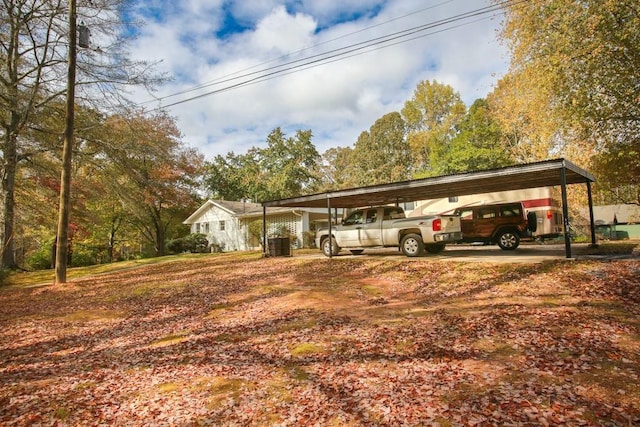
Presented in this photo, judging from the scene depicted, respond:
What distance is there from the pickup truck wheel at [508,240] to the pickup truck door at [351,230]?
5.82 m

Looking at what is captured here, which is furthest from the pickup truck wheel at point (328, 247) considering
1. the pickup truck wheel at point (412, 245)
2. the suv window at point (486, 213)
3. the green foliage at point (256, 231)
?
the green foliage at point (256, 231)

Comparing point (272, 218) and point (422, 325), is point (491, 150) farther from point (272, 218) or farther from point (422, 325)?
point (422, 325)

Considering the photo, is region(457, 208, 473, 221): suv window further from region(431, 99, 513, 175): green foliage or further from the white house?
region(431, 99, 513, 175): green foliage

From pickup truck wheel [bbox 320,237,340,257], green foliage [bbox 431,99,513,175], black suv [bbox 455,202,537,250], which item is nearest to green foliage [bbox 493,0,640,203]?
black suv [bbox 455,202,537,250]

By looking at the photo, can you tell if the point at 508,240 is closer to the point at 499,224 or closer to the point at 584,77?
the point at 499,224

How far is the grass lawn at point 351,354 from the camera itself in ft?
12.1

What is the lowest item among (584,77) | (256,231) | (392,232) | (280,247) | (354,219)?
(280,247)

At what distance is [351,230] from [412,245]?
2.63 metres

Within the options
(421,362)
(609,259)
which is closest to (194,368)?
(421,362)

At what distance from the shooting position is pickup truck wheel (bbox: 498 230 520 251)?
1464cm

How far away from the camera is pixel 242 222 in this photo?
98.4ft

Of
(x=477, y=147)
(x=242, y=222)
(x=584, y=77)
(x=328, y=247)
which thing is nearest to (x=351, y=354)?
(x=328, y=247)

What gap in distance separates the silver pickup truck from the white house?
10.4 m

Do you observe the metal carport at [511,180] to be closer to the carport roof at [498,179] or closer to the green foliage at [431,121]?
the carport roof at [498,179]
